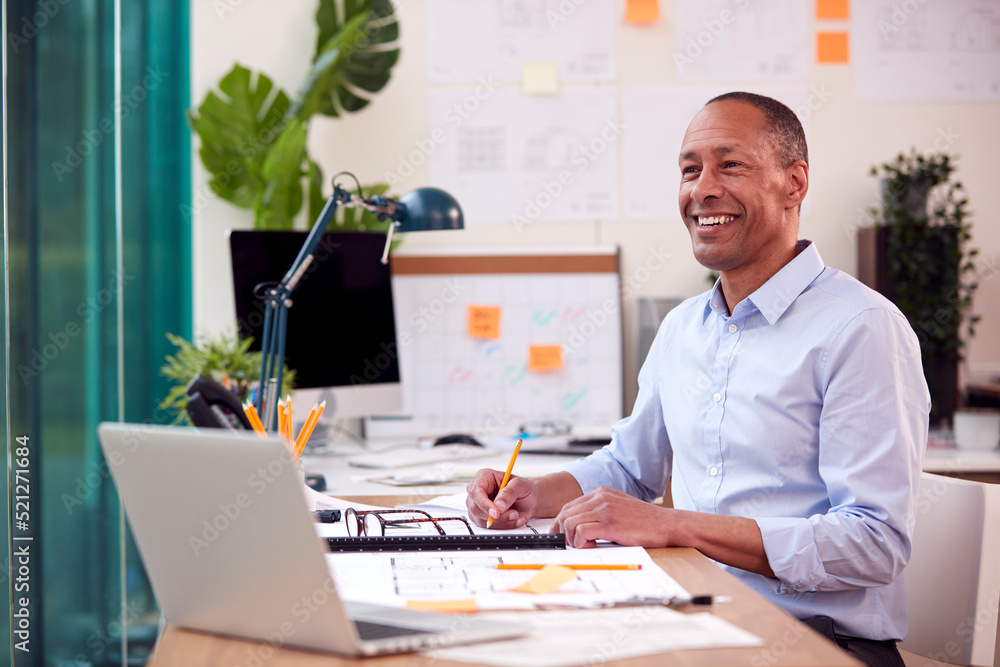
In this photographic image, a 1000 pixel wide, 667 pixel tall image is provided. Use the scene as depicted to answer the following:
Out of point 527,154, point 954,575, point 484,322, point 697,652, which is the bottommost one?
point 954,575

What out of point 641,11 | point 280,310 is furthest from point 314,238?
point 641,11

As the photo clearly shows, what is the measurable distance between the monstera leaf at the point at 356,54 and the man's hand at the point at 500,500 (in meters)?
1.68

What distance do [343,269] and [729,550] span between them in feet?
4.63

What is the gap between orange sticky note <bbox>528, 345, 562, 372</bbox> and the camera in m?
2.72

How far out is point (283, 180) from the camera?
2.43m

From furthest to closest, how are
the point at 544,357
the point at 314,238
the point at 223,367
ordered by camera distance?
the point at 544,357 < the point at 223,367 < the point at 314,238

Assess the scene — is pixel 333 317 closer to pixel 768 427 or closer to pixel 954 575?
pixel 768 427

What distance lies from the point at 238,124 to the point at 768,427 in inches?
76.4

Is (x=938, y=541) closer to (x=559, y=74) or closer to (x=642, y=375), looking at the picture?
(x=642, y=375)

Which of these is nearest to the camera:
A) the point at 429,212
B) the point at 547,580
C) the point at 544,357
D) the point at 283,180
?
the point at 547,580

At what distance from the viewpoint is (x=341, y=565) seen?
0.88 m

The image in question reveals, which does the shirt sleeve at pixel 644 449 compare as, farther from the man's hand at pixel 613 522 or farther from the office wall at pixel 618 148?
the office wall at pixel 618 148

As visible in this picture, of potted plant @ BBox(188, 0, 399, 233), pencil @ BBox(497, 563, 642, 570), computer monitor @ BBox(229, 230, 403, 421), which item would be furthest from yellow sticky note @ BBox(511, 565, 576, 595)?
potted plant @ BBox(188, 0, 399, 233)

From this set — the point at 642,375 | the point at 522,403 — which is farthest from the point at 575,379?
the point at 642,375
